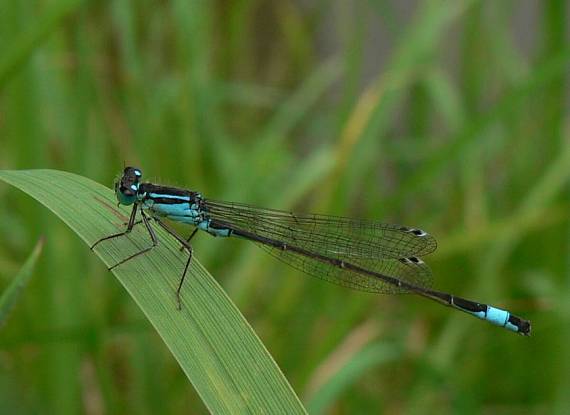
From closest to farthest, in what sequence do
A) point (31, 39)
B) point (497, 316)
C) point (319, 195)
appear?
point (31, 39)
point (497, 316)
point (319, 195)

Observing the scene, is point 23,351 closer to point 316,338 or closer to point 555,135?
point 316,338

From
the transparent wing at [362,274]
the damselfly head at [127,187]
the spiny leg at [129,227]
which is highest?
the transparent wing at [362,274]

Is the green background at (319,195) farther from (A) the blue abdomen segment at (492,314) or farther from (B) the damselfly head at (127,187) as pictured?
(A) the blue abdomen segment at (492,314)

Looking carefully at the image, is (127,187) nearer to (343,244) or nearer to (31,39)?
(31,39)

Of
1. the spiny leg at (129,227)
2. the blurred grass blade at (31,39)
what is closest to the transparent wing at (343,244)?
the spiny leg at (129,227)

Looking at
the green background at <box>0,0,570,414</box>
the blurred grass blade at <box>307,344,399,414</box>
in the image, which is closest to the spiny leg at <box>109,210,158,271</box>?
the green background at <box>0,0,570,414</box>

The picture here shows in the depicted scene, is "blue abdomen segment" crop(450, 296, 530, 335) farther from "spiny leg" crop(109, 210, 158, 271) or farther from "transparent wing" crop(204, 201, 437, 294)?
"spiny leg" crop(109, 210, 158, 271)

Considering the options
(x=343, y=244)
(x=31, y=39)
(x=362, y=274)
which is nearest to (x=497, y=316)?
(x=362, y=274)

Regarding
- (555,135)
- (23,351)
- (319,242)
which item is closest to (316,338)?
(319,242)
